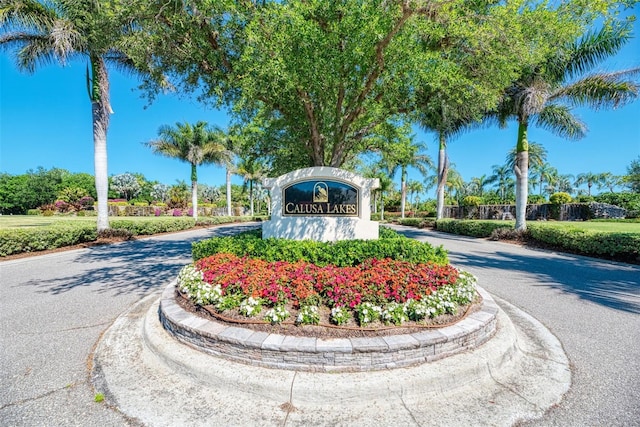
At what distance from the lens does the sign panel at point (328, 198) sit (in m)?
6.48

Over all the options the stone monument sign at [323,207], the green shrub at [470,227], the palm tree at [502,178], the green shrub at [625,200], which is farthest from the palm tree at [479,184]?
the stone monument sign at [323,207]

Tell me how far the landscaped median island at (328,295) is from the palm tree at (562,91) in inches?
441

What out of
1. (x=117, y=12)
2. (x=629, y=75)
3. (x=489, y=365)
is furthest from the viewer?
(x=629, y=75)

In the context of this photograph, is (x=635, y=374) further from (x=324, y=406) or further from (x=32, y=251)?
(x=32, y=251)

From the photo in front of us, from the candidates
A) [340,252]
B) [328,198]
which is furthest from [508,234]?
[340,252]

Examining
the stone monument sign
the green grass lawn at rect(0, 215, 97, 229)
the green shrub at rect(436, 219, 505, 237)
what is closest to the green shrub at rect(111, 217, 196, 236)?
the green grass lawn at rect(0, 215, 97, 229)

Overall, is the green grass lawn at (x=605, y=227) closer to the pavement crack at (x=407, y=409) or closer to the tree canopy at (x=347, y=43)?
the tree canopy at (x=347, y=43)

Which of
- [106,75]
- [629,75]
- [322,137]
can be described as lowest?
[322,137]

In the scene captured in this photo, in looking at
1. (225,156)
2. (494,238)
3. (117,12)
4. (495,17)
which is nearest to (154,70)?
(117,12)

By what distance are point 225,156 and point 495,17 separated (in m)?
22.2

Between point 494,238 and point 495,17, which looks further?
point 494,238

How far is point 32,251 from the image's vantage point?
9320 mm

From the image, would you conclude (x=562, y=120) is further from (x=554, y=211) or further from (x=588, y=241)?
(x=554, y=211)

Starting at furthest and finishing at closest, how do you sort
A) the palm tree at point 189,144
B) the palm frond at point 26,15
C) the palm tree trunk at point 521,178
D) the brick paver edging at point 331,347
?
the palm tree at point 189,144, the palm tree trunk at point 521,178, the palm frond at point 26,15, the brick paver edging at point 331,347
